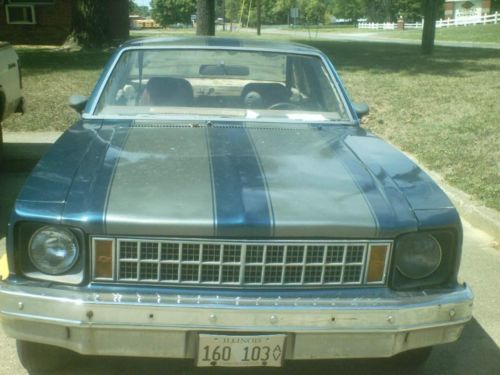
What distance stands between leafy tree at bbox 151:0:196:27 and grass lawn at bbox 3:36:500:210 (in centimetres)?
6218

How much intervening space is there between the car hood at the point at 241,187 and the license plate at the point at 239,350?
39 cm

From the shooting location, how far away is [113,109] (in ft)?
13.9

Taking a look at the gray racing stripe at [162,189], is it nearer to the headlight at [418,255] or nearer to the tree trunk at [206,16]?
the headlight at [418,255]

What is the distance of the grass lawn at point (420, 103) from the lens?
7.99m

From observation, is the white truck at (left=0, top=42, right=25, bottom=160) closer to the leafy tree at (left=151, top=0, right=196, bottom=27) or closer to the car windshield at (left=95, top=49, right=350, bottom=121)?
the car windshield at (left=95, top=49, right=350, bottom=121)

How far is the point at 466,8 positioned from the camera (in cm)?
7788

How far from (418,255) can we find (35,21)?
27.5 metres

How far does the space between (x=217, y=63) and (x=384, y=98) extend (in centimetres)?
796

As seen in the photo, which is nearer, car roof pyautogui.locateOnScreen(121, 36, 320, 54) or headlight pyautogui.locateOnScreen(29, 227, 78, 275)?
headlight pyautogui.locateOnScreen(29, 227, 78, 275)

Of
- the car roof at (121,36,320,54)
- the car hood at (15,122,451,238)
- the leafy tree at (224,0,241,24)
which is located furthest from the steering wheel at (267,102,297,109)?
the leafy tree at (224,0,241,24)

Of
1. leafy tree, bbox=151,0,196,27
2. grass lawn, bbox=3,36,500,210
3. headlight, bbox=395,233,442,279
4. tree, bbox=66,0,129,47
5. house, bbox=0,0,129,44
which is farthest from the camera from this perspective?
leafy tree, bbox=151,0,196,27

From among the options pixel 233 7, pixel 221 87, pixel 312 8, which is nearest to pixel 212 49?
pixel 221 87

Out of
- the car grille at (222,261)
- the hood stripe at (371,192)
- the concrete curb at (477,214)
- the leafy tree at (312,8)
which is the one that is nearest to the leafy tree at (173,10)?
→ the leafy tree at (312,8)

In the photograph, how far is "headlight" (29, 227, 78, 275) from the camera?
9.16 ft
